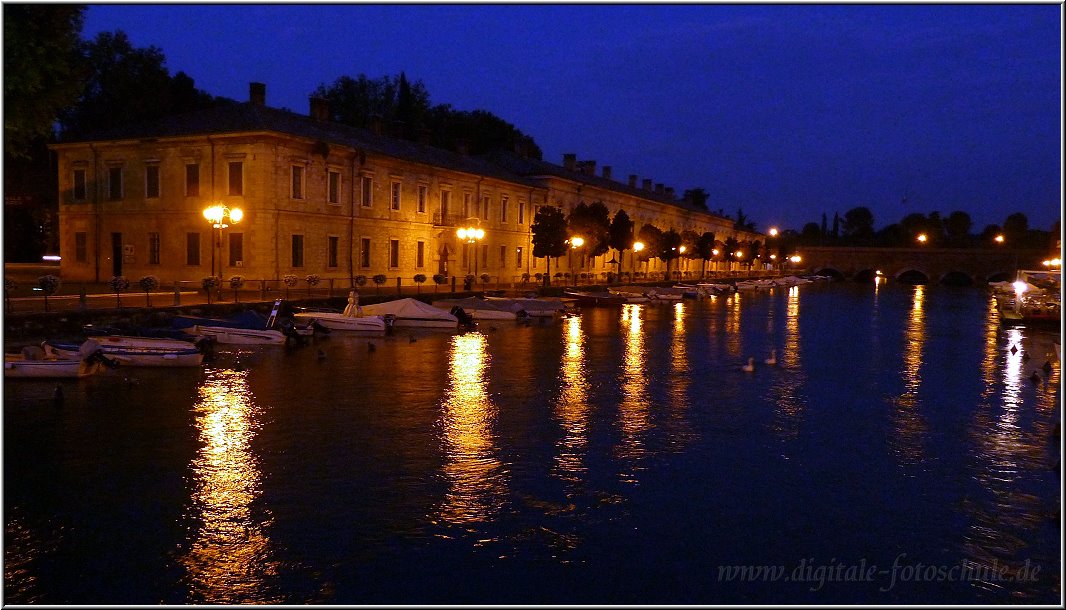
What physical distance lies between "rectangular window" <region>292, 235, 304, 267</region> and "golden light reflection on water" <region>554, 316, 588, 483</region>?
59.5 feet

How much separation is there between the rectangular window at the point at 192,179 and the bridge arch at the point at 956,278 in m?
109

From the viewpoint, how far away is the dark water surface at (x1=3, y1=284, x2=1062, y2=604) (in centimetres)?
794

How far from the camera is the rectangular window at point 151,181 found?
40.6 meters

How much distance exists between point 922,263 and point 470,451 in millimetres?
123277

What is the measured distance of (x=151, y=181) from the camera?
134 ft

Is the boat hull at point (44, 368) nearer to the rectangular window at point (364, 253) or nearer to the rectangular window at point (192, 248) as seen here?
the rectangular window at point (192, 248)

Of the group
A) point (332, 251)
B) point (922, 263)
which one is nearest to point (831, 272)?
point (922, 263)

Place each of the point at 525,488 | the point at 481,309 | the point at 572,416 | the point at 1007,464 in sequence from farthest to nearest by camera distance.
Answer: the point at 481,309, the point at 572,416, the point at 1007,464, the point at 525,488

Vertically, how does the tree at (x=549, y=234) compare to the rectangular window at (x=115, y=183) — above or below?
below

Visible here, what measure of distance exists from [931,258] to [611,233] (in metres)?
77.4

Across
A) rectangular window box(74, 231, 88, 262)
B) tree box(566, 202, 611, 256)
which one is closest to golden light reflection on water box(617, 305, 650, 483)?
tree box(566, 202, 611, 256)

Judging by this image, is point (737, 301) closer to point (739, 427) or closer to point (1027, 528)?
point (739, 427)

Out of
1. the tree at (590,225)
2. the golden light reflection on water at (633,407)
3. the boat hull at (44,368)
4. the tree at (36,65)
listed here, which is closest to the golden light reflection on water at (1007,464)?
the golden light reflection on water at (633,407)

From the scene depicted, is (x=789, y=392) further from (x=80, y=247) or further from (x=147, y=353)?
(x=80, y=247)
